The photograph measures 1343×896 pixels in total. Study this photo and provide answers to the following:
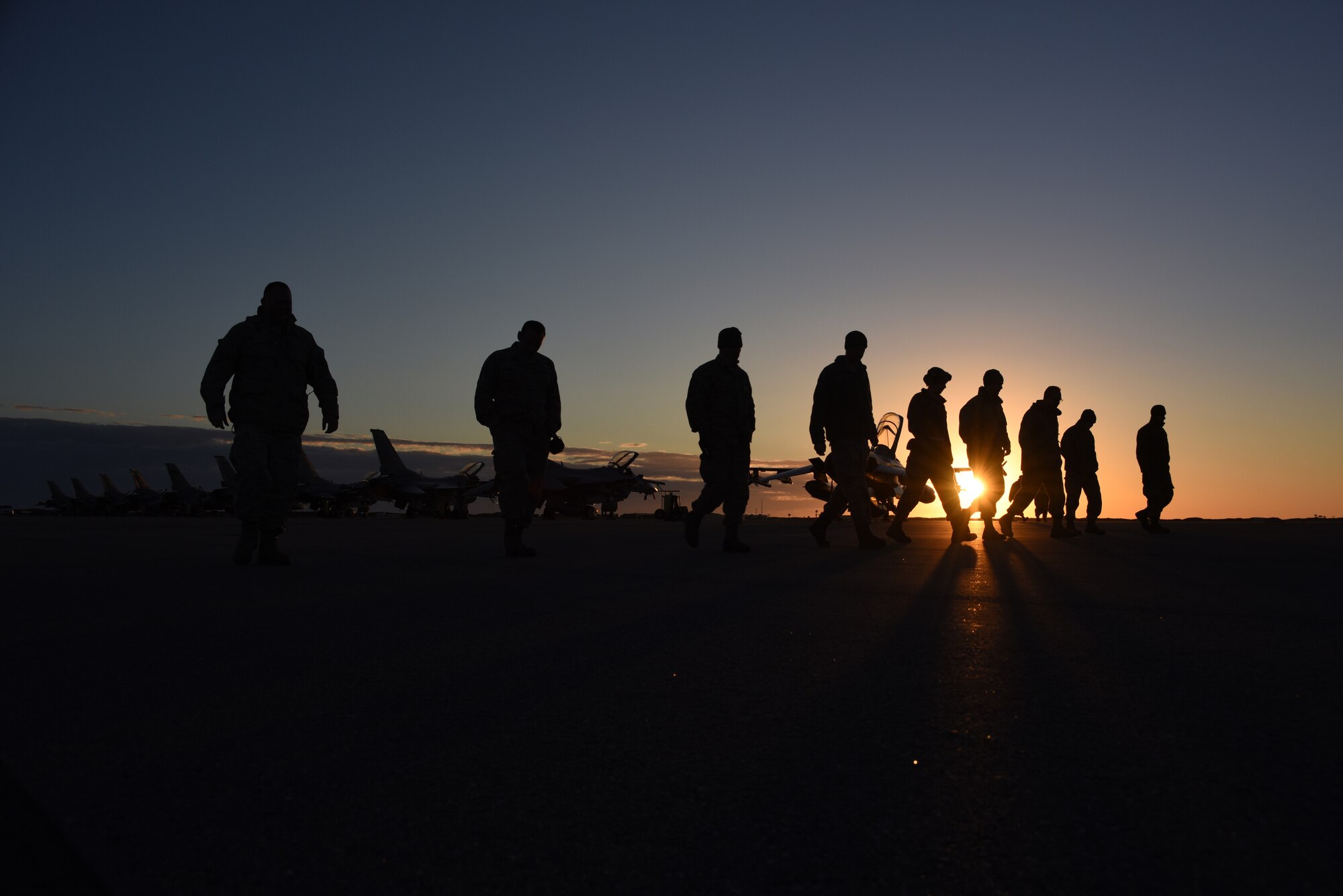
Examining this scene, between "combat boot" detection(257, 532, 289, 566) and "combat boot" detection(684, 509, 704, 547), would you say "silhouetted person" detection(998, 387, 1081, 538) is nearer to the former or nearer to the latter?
"combat boot" detection(684, 509, 704, 547)

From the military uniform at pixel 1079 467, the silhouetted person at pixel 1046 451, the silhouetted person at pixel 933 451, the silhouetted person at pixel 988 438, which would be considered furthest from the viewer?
the military uniform at pixel 1079 467

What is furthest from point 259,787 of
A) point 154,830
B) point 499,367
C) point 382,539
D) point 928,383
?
point 382,539

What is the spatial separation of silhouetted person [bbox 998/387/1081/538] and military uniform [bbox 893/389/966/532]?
2667 mm

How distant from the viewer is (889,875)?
138 cm

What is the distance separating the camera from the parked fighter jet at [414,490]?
49.6 meters

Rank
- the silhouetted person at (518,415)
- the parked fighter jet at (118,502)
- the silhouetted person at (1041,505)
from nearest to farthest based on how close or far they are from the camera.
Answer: the silhouetted person at (518,415), the silhouetted person at (1041,505), the parked fighter jet at (118,502)

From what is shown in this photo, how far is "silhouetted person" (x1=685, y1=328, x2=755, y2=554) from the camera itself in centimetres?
935

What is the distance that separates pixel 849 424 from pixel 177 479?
68.8 metres

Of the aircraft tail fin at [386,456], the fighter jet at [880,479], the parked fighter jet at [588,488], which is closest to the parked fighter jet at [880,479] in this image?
the fighter jet at [880,479]

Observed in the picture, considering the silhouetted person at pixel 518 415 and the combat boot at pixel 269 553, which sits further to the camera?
the silhouetted person at pixel 518 415

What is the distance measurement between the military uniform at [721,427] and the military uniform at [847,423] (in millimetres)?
768

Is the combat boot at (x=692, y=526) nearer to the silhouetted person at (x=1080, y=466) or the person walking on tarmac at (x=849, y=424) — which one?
the person walking on tarmac at (x=849, y=424)

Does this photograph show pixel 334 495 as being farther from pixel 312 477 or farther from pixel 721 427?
pixel 721 427

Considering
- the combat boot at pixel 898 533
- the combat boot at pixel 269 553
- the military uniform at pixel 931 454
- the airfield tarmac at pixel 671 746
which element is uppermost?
the military uniform at pixel 931 454
